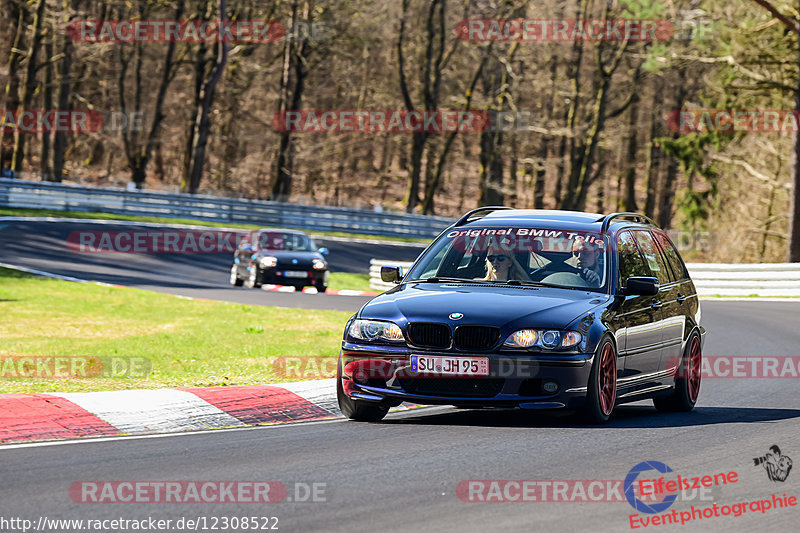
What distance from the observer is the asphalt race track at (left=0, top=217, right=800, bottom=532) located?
5977mm

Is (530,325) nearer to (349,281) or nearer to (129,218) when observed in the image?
(349,281)

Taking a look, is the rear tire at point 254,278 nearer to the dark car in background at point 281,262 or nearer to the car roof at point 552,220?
the dark car in background at point 281,262

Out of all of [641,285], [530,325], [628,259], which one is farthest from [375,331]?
[628,259]

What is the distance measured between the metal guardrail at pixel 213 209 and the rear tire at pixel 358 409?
3404 centimetres

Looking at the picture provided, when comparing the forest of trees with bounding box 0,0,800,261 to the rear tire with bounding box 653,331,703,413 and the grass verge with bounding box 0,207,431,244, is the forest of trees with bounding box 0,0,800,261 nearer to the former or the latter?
the grass verge with bounding box 0,207,431,244

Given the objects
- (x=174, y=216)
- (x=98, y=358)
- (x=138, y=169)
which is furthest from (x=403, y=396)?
(x=138, y=169)

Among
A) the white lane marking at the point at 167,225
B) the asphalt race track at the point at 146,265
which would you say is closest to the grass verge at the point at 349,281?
the asphalt race track at the point at 146,265

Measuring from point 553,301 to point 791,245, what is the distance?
28.9m

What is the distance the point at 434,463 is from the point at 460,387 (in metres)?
1.38

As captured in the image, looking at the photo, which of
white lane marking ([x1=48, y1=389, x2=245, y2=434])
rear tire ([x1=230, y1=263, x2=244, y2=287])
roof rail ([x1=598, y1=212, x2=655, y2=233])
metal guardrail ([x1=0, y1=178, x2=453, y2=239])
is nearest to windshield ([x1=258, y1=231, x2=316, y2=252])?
rear tire ([x1=230, y1=263, x2=244, y2=287])

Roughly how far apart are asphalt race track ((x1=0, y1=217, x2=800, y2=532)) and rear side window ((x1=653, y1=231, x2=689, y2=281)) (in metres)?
1.23

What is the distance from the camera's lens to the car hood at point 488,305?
8.72 metres

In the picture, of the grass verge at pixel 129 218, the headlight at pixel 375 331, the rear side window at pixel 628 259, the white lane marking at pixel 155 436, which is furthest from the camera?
the grass verge at pixel 129 218

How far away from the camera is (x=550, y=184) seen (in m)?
95.8
